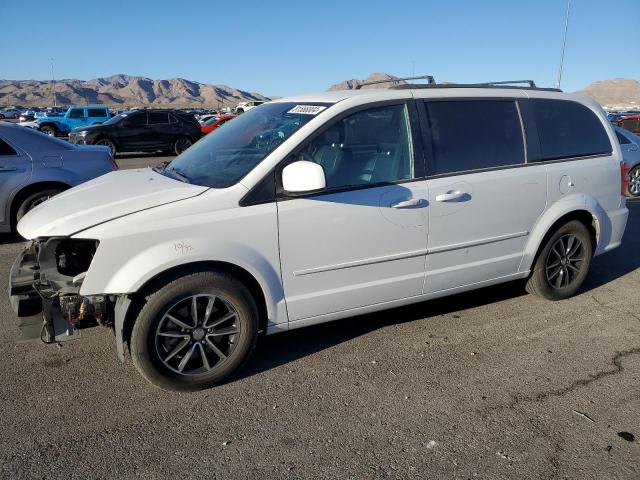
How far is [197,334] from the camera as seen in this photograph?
3.27m

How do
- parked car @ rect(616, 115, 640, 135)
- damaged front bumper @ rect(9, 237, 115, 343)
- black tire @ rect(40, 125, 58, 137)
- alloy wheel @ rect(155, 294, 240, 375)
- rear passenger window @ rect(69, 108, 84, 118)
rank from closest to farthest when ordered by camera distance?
damaged front bumper @ rect(9, 237, 115, 343) → alloy wheel @ rect(155, 294, 240, 375) → parked car @ rect(616, 115, 640, 135) → black tire @ rect(40, 125, 58, 137) → rear passenger window @ rect(69, 108, 84, 118)

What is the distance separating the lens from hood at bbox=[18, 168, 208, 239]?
10.3 ft

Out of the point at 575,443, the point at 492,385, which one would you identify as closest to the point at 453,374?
the point at 492,385

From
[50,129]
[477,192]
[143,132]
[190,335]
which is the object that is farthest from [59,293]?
[50,129]

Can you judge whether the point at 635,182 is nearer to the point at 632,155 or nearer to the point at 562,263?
the point at 632,155

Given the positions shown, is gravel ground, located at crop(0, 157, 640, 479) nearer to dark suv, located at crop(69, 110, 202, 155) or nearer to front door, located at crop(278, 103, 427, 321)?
front door, located at crop(278, 103, 427, 321)

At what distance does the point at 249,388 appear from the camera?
132 inches

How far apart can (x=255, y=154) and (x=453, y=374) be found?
196cm

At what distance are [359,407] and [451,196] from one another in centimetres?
166

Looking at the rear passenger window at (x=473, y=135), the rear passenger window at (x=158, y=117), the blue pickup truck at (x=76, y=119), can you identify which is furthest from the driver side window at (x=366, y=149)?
the blue pickup truck at (x=76, y=119)

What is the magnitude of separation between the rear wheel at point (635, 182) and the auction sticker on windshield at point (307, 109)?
9372 mm

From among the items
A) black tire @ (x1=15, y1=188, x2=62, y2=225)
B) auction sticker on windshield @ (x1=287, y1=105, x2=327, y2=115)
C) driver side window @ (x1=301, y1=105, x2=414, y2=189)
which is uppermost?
auction sticker on windshield @ (x1=287, y1=105, x2=327, y2=115)

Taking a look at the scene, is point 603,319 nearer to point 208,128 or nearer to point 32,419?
point 32,419

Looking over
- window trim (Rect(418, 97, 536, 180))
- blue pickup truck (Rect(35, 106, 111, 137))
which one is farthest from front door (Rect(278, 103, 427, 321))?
blue pickup truck (Rect(35, 106, 111, 137))
